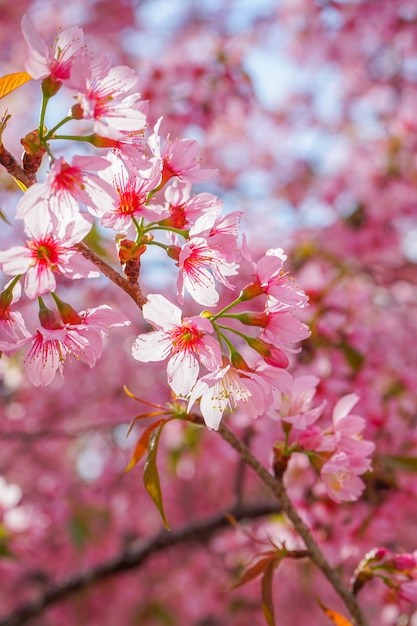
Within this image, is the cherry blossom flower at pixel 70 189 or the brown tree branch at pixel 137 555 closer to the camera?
the cherry blossom flower at pixel 70 189

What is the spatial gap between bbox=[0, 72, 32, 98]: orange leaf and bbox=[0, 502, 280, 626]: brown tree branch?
2.02m

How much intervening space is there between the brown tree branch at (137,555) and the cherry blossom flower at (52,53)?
2.05 metres

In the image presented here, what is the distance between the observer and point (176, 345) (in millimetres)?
1112

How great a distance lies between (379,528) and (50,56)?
184 cm

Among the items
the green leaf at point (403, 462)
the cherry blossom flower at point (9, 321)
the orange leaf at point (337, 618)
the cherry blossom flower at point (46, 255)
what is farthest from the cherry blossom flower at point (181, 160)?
the green leaf at point (403, 462)

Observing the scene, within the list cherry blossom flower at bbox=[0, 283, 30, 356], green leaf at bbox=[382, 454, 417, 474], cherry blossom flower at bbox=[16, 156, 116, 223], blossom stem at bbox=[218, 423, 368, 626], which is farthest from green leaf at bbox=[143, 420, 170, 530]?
green leaf at bbox=[382, 454, 417, 474]

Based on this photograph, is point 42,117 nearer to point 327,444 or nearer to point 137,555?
point 327,444

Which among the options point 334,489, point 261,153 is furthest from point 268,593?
point 261,153

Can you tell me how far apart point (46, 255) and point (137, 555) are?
2.14 metres

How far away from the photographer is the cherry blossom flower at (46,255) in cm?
99

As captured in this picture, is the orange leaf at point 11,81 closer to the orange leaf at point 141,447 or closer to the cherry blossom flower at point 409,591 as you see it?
the orange leaf at point 141,447

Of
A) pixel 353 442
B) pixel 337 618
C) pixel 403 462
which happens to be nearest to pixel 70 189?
Result: pixel 353 442

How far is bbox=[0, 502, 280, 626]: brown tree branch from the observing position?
281cm

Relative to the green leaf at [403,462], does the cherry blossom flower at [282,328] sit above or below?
above
